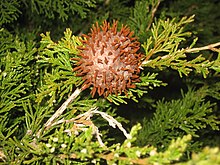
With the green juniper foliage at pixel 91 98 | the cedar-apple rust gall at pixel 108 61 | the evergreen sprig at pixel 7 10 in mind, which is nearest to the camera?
the green juniper foliage at pixel 91 98

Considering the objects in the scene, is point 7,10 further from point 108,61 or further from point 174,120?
point 174,120

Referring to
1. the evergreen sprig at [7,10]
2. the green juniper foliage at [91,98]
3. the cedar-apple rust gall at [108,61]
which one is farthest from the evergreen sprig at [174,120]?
the evergreen sprig at [7,10]

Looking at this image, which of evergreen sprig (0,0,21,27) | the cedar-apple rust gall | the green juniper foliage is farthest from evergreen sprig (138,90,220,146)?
evergreen sprig (0,0,21,27)

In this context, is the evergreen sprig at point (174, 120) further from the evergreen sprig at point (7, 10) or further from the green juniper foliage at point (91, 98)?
the evergreen sprig at point (7, 10)

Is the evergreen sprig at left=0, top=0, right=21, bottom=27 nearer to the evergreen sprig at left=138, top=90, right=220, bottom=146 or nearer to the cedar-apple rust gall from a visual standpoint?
the cedar-apple rust gall

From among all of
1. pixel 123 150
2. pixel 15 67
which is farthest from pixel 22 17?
pixel 123 150

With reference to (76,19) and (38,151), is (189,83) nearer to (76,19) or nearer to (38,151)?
(76,19)
